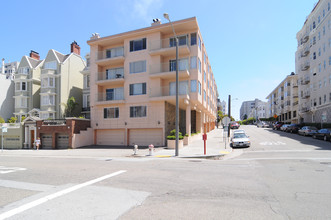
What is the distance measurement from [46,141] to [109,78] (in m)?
11.3

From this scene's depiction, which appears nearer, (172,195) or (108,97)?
(172,195)

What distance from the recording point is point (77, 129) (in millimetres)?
25078

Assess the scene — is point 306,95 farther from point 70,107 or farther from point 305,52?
point 70,107

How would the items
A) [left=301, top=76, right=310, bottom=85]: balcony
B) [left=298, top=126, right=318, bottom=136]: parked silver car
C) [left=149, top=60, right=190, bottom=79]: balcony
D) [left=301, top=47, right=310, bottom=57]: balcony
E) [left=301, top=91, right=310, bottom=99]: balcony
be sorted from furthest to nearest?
[left=301, top=47, right=310, bottom=57]: balcony, [left=301, top=76, right=310, bottom=85]: balcony, [left=301, top=91, right=310, bottom=99]: balcony, [left=298, top=126, right=318, bottom=136]: parked silver car, [left=149, top=60, right=190, bottom=79]: balcony

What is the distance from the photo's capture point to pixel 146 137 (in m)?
24.7

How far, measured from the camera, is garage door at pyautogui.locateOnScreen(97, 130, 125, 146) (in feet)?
85.5

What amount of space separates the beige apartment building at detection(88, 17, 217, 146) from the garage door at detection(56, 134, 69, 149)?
3.41 m

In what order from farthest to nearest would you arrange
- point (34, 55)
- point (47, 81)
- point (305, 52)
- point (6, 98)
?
point (305, 52) < point (34, 55) < point (6, 98) < point (47, 81)

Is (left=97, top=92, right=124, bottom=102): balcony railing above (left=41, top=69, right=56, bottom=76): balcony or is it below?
below

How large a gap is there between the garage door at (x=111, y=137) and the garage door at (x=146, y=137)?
55.8 inches

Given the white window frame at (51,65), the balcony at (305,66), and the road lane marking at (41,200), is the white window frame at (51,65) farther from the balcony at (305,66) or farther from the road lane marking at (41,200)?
the balcony at (305,66)

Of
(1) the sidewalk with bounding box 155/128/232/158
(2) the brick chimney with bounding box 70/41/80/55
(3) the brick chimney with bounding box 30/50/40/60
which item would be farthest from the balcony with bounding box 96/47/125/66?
(3) the brick chimney with bounding box 30/50/40/60

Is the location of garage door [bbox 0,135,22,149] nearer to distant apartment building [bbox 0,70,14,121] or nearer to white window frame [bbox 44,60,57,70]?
distant apartment building [bbox 0,70,14,121]

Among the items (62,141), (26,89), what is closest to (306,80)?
(62,141)
